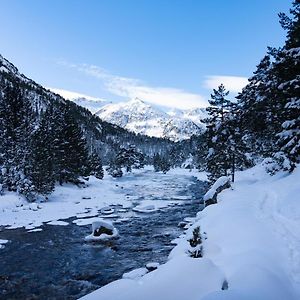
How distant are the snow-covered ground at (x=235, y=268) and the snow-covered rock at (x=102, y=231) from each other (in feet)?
20.8

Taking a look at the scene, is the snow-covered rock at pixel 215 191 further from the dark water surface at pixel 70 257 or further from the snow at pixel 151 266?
the snow at pixel 151 266

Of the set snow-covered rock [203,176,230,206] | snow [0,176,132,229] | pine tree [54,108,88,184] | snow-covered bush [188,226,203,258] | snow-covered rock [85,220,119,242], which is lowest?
snow [0,176,132,229]

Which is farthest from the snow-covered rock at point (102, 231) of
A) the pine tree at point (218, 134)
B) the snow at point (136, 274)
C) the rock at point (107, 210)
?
the pine tree at point (218, 134)

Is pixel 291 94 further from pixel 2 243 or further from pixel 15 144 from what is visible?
pixel 15 144

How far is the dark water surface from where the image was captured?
1239cm

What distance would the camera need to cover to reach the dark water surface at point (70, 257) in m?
12.4

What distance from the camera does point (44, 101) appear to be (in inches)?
6895

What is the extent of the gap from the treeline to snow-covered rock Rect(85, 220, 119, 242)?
550 inches

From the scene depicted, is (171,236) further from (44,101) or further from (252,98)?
(44,101)

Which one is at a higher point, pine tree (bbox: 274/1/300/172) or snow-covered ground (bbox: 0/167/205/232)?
pine tree (bbox: 274/1/300/172)

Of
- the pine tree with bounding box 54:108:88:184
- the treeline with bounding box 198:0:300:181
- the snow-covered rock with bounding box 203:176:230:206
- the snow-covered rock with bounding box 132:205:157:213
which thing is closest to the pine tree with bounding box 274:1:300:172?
the treeline with bounding box 198:0:300:181

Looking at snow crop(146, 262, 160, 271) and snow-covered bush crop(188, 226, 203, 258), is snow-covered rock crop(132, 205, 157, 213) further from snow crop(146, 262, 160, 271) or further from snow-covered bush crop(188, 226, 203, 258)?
snow-covered bush crop(188, 226, 203, 258)

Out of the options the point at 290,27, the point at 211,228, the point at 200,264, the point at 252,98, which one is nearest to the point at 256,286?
the point at 200,264

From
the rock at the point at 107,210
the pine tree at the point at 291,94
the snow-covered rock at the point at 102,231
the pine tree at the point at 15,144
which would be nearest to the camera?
the snow-covered rock at the point at 102,231
